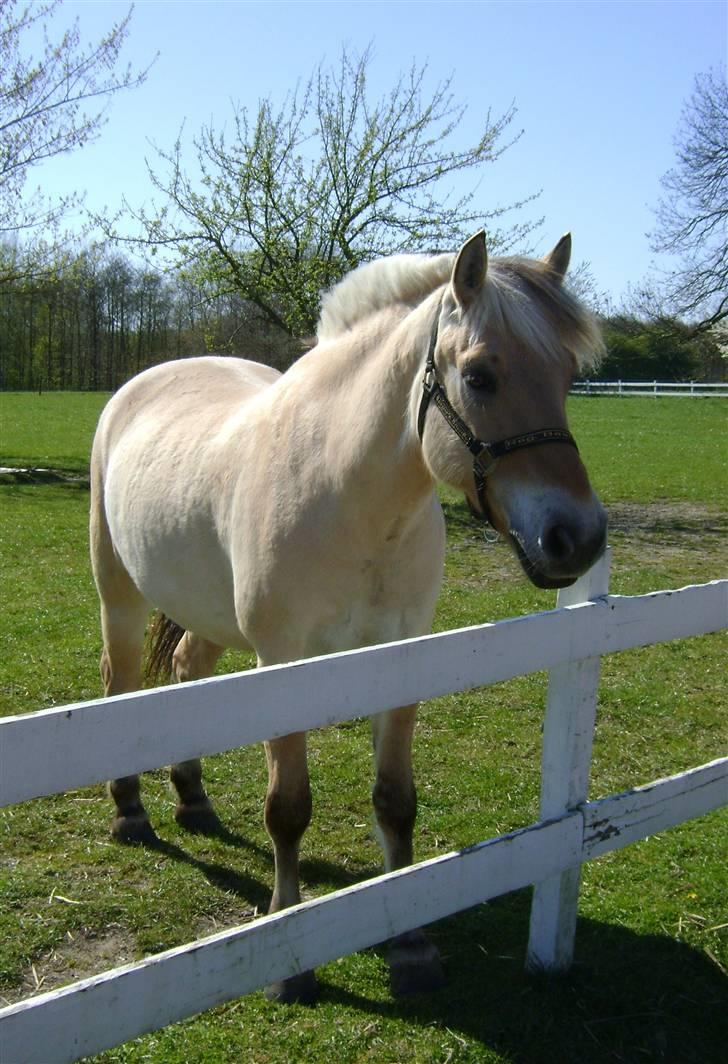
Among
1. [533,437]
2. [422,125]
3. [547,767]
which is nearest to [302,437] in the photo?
[533,437]

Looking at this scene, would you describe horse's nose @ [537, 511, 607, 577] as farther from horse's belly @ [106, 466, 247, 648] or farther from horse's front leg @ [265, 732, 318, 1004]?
horse's belly @ [106, 466, 247, 648]

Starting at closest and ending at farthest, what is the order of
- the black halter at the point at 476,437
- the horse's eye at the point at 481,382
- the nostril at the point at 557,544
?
1. the nostril at the point at 557,544
2. the black halter at the point at 476,437
3. the horse's eye at the point at 481,382

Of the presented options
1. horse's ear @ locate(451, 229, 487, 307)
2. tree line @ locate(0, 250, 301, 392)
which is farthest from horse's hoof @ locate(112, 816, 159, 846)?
tree line @ locate(0, 250, 301, 392)

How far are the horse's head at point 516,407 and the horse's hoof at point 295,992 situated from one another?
1.53 m

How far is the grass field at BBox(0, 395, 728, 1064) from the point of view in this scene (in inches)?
107

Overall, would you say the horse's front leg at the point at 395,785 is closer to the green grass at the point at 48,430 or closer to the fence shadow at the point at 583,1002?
the fence shadow at the point at 583,1002

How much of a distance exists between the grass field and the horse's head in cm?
138

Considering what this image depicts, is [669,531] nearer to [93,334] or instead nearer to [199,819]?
[199,819]

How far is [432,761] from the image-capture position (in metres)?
4.82

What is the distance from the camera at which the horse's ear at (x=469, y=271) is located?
101 inches

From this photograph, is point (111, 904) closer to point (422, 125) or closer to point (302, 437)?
point (302, 437)

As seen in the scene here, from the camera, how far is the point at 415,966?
2969 millimetres

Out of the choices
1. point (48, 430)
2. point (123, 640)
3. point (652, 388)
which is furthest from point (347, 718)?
point (652, 388)

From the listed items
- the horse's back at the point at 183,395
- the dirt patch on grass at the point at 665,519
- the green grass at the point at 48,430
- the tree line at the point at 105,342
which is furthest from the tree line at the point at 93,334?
the horse's back at the point at 183,395
